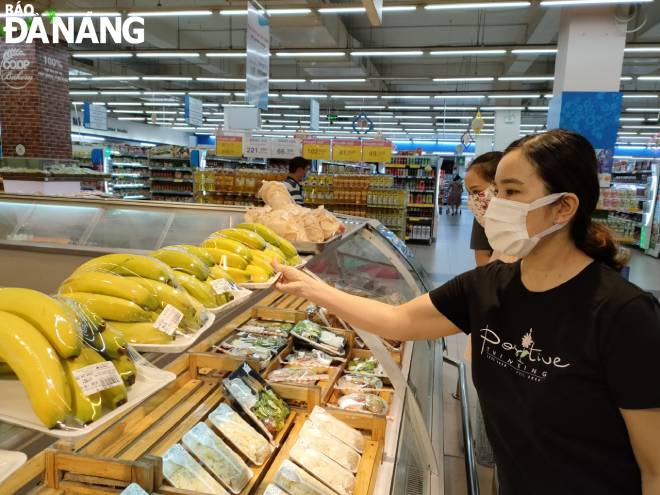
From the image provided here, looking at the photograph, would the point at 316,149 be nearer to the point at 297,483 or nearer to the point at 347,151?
the point at 347,151

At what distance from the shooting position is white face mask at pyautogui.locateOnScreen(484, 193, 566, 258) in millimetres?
1330

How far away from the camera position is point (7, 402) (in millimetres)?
886

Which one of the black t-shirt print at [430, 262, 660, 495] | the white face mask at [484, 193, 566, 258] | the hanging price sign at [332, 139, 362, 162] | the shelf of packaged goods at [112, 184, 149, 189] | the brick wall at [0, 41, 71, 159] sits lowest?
the shelf of packaged goods at [112, 184, 149, 189]

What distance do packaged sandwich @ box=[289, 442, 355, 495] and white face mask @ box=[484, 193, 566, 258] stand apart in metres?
1.03

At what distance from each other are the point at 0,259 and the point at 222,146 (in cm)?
784

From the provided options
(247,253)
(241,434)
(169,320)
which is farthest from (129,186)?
(169,320)

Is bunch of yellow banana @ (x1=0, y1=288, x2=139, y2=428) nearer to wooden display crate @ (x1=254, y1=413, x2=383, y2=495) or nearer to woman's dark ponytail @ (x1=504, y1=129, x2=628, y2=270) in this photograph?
wooden display crate @ (x1=254, y1=413, x2=383, y2=495)

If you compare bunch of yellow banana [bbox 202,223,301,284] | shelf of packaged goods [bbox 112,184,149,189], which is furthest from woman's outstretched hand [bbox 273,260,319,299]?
shelf of packaged goods [bbox 112,184,149,189]

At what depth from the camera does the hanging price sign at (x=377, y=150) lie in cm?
1125

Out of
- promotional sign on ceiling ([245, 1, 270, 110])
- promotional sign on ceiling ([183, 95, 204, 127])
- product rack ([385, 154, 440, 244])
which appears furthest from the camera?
promotional sign on ceiling ([183, 95, 204, 127])

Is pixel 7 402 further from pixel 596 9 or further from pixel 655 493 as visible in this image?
pixel 596 9

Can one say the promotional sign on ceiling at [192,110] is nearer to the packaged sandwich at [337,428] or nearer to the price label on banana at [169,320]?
the packaged sandwich at [337,428]

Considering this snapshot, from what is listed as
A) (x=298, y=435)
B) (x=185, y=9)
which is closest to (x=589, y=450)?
(x=298, y=435)

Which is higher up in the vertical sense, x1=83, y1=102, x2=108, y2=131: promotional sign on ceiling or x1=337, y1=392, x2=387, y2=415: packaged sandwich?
x1=83, y1=102, x2=108, y2=131: promotional sign on ceiling
